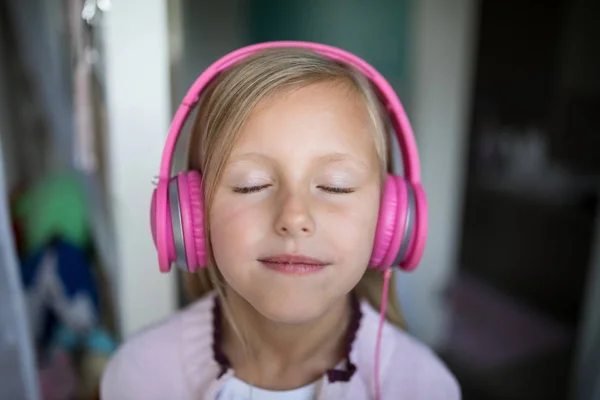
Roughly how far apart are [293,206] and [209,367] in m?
0.29

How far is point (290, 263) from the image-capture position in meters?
0.52

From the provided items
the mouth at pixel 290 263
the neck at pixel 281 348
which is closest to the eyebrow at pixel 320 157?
the mouth at pixel 290 263

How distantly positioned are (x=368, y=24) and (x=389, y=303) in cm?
54

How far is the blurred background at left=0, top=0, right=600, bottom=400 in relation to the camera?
2.05 feet

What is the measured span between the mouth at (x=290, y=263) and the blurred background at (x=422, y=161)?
214 mm

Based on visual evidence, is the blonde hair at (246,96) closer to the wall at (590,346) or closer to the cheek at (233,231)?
the cheek at (233,231)

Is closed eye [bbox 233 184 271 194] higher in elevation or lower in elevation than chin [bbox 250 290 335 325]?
higher

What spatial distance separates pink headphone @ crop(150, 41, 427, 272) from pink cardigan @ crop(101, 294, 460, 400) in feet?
0.46

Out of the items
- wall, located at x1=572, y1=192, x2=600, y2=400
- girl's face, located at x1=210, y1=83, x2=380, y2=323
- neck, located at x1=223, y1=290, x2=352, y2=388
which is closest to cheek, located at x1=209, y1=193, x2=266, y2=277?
girl's face, located at x1=210, y1=83, x2=380, y2=323

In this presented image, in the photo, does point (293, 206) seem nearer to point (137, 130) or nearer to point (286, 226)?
point (286, 226)

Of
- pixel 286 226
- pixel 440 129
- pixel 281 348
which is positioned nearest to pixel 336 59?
pixel 286 226

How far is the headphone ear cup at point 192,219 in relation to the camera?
0.53 m

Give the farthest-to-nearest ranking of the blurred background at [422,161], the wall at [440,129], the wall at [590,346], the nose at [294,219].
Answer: the wall at [440,129] → the wall at [590,346] → the blurred background at [422,161] → the nose at [294,219]

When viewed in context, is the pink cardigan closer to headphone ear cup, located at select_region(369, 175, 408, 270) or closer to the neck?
the neck
